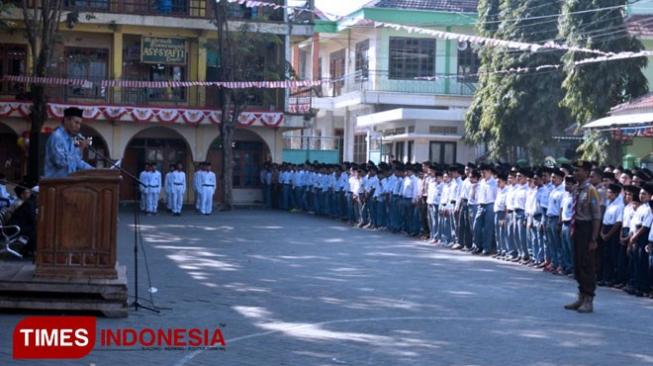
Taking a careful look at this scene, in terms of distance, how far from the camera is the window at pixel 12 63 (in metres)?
39.3

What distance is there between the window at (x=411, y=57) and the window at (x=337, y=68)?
16.5 ft

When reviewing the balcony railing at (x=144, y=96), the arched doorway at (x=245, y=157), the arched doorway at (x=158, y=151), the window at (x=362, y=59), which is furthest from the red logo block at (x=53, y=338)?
the window at (x=362, y=59)

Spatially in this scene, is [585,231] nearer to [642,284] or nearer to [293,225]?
[642,284]

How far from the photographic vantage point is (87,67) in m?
40.8

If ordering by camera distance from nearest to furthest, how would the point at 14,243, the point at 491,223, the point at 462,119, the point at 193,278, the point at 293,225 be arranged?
the point at 14,243, the point at 193,278, the point at 491,223, the point at 293,225, the point at 462,119

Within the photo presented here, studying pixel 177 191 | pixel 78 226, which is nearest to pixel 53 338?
pixel 78 226

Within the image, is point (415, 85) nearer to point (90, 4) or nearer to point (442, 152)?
point (442, 152)

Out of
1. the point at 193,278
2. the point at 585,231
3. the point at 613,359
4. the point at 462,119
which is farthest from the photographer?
the point at 462,119

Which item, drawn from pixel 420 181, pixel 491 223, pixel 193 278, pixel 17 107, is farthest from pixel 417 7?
pixel 193 278

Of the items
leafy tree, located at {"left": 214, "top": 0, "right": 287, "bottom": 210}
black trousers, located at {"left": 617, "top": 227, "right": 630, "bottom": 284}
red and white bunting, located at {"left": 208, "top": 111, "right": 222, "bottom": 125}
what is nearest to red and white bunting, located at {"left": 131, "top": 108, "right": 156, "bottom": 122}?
red and white bunting, located at {"left": 208, "top": 111, "right": 222, "bottom": 125}

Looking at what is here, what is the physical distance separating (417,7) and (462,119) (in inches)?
252

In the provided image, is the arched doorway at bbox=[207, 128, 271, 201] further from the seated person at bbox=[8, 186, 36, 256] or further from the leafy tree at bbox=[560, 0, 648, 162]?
the seated person at bbox=[8, 186, 36, 256]

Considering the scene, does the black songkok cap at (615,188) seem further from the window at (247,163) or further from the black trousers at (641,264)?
the window at (247,163)

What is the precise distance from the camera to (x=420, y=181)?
27.3 m
